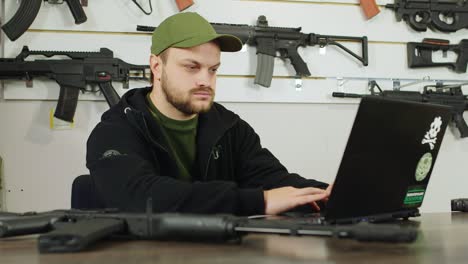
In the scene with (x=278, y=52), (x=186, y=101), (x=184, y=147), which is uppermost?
(x=278, y=52)

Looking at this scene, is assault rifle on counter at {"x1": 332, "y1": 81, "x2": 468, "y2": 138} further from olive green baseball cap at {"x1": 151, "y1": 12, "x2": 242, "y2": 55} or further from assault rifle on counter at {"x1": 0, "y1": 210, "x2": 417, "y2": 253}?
assault rifle on counter at {"x1": 0, "y1": 210, "x2": 417, "y2": 253}

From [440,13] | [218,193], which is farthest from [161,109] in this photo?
[440,13]

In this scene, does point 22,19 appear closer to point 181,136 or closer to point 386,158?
point 181,136

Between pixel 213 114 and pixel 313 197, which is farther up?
pixel 213 114

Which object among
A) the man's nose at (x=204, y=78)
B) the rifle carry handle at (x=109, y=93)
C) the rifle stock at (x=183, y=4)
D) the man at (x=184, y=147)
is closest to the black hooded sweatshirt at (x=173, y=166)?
the man at (x=184, y=147)

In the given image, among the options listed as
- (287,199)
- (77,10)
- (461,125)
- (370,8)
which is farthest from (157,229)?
(461,125)

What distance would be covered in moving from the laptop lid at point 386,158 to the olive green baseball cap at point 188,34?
673mm

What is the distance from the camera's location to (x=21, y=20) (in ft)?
7.77

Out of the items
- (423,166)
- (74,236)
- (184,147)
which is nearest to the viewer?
(74,236)

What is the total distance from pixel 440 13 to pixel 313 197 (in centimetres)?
231

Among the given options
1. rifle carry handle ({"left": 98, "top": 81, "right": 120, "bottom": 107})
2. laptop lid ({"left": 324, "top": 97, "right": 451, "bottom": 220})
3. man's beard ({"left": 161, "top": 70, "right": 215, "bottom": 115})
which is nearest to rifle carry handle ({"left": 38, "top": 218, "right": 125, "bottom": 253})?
laptop lid ({"left": 324, "top": 97, "right": 451, "bottom": 220})

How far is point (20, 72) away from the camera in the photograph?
2.36 metres

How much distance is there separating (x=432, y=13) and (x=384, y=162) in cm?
233

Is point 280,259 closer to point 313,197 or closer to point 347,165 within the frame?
point 347,165
